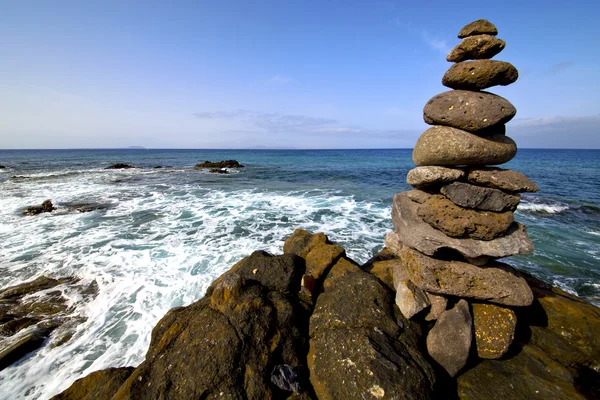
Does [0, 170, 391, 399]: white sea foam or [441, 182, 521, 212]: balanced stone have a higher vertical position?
[441, 182, 521, 212]: balanced stone

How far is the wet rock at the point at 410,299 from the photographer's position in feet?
17.4

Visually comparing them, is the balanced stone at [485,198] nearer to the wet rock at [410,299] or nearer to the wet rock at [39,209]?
the wet rock at [410,299]

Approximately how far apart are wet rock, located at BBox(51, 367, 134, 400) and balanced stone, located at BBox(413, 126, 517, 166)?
731 cm

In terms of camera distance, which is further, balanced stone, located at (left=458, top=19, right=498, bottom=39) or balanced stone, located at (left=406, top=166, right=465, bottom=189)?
balanced stone, located at (left=406, top=166, right=465, bottom=189)

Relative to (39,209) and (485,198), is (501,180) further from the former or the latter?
(39,209)

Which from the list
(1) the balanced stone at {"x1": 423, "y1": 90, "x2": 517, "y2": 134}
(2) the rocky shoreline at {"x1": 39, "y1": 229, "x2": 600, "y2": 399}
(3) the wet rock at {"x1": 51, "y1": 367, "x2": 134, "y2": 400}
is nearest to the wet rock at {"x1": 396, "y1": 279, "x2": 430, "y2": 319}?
(2) the rocky shoreline at {"x1": 39, "y1": 229, "x2": 600, "y2": 399}

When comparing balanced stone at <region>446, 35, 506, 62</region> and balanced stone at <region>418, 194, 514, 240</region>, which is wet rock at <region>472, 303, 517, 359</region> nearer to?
balanced stone at <region>418, 194, 514, 240</region>

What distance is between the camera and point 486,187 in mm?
5527

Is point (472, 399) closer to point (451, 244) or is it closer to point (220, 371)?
point (451, 244)

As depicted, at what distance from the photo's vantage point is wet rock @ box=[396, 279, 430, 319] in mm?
5305

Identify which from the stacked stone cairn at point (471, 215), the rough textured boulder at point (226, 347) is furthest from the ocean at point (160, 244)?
the stacked stone cairn at point (471, 215)

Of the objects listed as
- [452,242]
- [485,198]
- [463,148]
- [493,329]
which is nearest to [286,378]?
[493,329]

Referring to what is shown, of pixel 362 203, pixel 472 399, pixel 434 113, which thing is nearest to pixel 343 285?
pixel 472 399

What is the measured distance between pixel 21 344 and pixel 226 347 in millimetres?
5928
